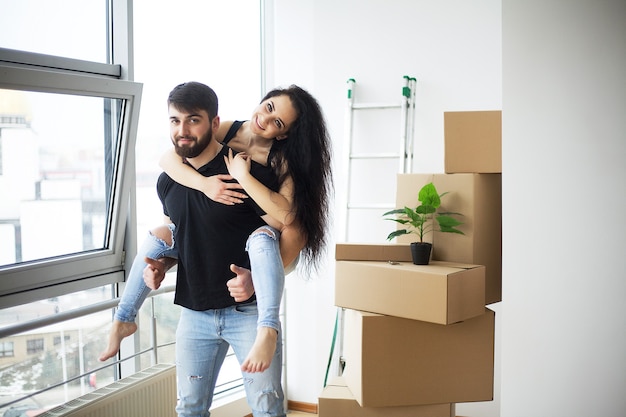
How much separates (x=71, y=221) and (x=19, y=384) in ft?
1.95

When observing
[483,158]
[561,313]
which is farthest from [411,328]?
[561,313]

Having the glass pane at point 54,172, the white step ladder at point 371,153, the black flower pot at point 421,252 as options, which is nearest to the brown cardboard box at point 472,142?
the black flower pot at point 421,252

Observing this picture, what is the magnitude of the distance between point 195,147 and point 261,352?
0.54 m

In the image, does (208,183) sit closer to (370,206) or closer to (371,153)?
(370,206)

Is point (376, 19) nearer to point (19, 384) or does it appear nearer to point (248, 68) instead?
point (248, 68)

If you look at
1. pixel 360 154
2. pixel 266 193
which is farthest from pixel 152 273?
pixel 360 154

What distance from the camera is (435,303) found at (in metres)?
2.34

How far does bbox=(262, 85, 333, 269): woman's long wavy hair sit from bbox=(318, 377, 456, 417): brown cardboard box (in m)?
1.01

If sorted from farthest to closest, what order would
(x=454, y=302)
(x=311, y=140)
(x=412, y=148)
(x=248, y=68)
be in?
(x=248, y=68)
(x=412, y=148)
(x=454, y=302)
(x=311, y=140)

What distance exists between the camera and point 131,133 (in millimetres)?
2662

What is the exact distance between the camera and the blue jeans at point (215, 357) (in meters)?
1.75

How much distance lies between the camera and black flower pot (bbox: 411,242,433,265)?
8.26 feet

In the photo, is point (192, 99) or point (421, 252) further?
point (421, 252)

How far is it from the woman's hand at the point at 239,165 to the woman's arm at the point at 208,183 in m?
0.02
